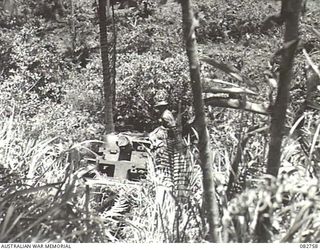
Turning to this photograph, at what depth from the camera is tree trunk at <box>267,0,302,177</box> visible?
5.27 ft

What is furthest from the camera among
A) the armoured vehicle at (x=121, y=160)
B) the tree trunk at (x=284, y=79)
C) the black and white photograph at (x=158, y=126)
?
the armoured vehicle at (x=121, y=160)

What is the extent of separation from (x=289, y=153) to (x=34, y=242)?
3.88 ft

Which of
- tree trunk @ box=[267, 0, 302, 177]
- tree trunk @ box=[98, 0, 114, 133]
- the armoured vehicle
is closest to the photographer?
tree trunk @ box=[267, 0, 302, 177]

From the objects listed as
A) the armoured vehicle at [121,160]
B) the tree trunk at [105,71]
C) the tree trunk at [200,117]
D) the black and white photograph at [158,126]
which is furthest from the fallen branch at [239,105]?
the tree trunk at [105,71]

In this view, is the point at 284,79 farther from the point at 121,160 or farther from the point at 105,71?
the point at 105,71

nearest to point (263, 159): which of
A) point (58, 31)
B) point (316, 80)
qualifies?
point (316, 80)

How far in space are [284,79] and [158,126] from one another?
412 cm

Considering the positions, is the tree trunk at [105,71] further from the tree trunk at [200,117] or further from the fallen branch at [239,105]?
the tree trunk at [200,117]

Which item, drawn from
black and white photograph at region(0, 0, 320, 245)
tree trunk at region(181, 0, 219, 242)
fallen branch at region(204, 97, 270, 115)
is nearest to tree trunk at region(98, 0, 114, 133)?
black and white photograph at region(0, 0, 320, 245)

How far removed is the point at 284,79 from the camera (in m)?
1.65

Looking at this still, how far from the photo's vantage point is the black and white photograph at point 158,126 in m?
1.71

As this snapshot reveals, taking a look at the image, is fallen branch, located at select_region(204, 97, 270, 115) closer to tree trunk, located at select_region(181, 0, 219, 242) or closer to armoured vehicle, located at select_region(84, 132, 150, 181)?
tree trunk, located at select_region(181, 0, 219, 242)

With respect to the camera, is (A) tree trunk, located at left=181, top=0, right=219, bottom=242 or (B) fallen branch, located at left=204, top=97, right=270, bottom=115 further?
(B) fallen branch, located at left=204, top=97, right=270, bottom=115

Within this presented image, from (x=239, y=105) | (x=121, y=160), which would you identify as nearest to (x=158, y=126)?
(x=121, y=160)
